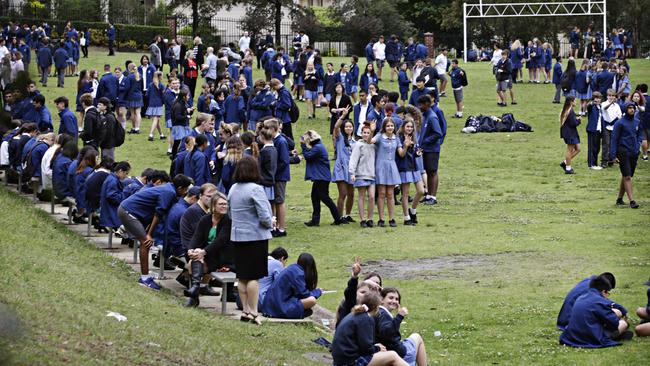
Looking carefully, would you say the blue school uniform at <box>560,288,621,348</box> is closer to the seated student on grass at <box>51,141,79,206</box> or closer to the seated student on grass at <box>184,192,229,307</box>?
the seated student on grass at <box>184,192,229,307</box>

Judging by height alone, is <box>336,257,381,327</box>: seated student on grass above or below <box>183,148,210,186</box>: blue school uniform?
below

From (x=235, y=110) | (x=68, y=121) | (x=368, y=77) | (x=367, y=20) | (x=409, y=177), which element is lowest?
(x=409, y=177)

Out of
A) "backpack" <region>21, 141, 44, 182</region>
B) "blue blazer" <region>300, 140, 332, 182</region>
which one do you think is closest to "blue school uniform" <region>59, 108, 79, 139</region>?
"backpack" <region>21, 141, 44, 182</region>

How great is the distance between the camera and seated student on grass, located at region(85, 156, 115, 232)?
16.3m

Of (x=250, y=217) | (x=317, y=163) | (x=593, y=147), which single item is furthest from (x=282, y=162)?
(x=593, y=147)

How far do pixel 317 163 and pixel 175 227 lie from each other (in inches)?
198

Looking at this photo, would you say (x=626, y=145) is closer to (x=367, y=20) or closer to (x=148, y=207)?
(x=148, y=207)

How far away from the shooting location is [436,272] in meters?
15.6

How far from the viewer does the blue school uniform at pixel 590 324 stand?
11469mm

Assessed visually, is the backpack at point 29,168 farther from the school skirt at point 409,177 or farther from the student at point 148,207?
the school skirt at point 409,177

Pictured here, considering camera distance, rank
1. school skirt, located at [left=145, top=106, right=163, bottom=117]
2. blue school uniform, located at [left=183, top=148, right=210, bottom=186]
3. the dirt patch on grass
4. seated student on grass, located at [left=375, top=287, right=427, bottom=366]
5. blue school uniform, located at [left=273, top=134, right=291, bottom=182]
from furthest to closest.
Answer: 1. school skirt, located at [left=145, top=106, right=163, bottom=117]
2. blue school uniform, located at [left=273, top=134, right=291, bottom=182]
3. blue school uniform, located at [left=183, top=148, right=210, bottom=186]
4. the dirt patch on grass
5. seated student on grass, located at [left=375, top=287, right=427, bottom=366]

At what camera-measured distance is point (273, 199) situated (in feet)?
57.6

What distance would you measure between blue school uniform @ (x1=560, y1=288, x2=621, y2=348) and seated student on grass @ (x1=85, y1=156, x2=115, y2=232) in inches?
295

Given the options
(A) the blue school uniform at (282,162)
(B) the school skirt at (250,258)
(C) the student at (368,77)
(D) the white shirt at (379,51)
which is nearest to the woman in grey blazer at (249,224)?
(B) the school skirt at (250,258)
